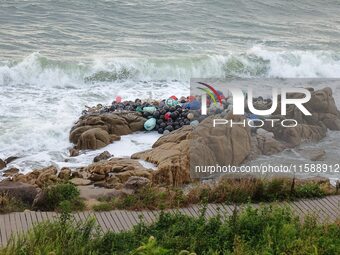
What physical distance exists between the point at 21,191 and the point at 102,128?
6414mm

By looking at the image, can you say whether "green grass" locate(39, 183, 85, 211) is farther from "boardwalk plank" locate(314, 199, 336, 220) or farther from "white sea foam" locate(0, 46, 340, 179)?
"boardwalk plank" locate(314, 199, 336, 220)

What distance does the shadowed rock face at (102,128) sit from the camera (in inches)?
708

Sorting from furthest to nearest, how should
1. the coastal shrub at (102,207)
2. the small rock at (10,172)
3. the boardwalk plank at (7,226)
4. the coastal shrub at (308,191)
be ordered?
the small rock at (10,172) < the coastal shrub at (308,191) < the coastal shrub at (102,207) < the boardwalk plank at (7,226)

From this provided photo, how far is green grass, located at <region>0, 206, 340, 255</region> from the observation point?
31.0 ft

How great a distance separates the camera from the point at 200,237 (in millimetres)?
10047

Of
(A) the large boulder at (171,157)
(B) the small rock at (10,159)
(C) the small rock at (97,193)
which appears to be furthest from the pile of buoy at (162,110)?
(C) the small rock at (97,193)

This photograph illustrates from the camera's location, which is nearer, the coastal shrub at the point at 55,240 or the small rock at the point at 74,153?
the coastal shrub at the point at 55,240

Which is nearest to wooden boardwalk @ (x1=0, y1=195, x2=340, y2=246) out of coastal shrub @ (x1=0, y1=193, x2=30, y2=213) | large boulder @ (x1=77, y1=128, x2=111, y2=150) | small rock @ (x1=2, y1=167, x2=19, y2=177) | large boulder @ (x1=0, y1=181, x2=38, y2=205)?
coastal shrub @ (x1=0, y1=193, x2=30, y2=213)

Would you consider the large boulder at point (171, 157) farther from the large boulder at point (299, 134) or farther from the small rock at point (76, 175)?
the large boulder at point (299, 134)

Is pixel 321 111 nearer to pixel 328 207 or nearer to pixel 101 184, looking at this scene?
pixel 328 207

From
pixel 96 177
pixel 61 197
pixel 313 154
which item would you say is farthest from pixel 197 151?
pixel 61 197

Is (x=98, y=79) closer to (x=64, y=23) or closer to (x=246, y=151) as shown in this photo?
(x=64, y=23)

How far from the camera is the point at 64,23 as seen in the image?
32844 millimetres

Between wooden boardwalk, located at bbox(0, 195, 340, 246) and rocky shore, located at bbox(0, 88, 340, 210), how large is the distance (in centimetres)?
97
